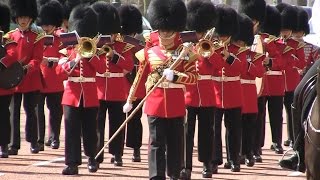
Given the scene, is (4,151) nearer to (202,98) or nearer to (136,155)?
(136,155)

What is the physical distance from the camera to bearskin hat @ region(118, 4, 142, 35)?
1157 cm

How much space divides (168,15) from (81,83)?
1.33 metres

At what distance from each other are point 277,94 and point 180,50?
3.91 metres

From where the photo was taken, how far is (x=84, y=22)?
9773mm

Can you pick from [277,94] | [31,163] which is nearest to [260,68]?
[277,94]

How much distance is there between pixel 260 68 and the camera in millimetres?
10523

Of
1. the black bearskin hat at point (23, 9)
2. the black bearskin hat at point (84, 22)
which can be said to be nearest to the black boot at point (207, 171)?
the black bearskin hat at point (84, 22)

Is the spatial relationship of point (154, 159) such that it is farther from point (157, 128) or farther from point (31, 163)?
point (31, 163)

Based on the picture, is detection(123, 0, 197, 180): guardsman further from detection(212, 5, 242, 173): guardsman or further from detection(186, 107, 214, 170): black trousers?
detection(212, 5, 242, 173): guardsman

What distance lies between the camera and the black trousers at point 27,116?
10.9 metres

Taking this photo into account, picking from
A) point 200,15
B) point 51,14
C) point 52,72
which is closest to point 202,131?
point 200,15

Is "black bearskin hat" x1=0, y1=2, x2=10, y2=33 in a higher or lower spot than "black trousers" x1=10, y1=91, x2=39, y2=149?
higher

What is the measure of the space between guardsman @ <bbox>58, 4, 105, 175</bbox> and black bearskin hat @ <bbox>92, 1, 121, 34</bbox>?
0.43 meters

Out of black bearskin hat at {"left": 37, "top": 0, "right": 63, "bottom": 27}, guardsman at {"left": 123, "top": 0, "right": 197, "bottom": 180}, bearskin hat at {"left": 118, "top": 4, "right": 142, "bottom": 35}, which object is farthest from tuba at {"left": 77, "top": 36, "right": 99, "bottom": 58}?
black bearskin hat at {"left": 37, "top": 0, "right": 63, "bottom": 27}
